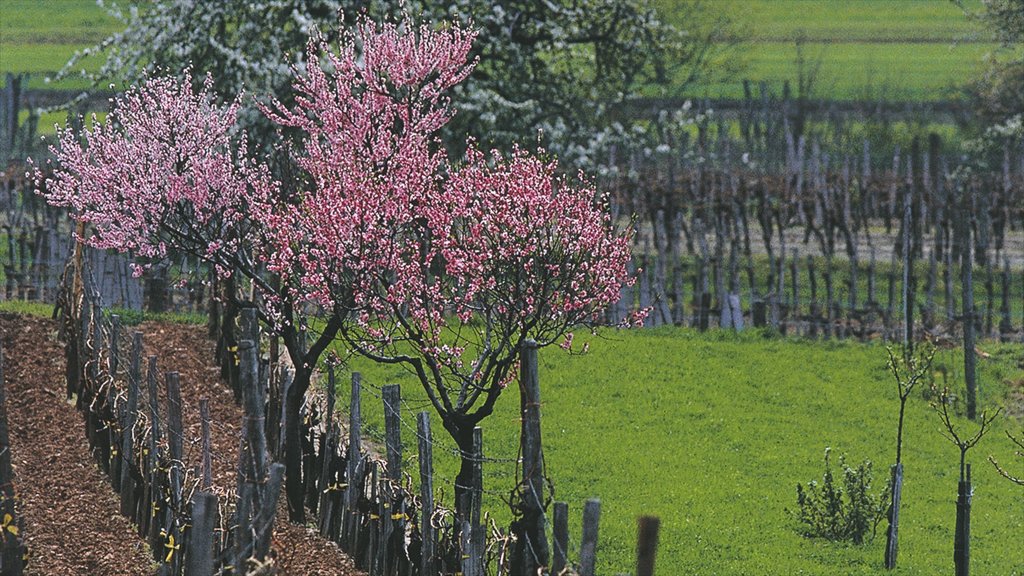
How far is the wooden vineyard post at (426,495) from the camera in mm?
11227

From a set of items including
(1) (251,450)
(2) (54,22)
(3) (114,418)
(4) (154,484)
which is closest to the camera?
(1) (251,450)

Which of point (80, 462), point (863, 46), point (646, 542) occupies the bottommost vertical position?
point (80, 462)

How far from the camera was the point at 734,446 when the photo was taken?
58.3 feet

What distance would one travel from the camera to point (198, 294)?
22703mm

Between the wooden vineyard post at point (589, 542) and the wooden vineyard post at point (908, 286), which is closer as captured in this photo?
the wooden vineyard post at point (589, 542)

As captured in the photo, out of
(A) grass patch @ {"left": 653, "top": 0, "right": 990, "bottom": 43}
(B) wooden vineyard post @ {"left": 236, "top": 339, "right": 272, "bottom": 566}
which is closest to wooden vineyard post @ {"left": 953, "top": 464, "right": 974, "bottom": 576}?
(B) wooden vineyard post @ {"left": 236, "top": 339, "right": 272, "bottom": 566}

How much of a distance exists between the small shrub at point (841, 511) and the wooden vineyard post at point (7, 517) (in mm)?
7378

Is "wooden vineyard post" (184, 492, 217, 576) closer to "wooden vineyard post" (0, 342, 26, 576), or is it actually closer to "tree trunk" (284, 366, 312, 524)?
"wooden vineyard post" (0, 342, 26, 576)

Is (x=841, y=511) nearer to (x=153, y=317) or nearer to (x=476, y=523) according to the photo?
(x=476, y=523)

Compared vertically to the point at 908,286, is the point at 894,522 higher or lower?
lower

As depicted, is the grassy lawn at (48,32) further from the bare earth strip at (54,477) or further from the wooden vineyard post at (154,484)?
the wooden vineyard post at (154,484)

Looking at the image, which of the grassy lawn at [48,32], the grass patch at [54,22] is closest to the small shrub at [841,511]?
the grassy lawn at [48,32]

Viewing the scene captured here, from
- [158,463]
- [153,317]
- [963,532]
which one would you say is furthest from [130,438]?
[153,317]

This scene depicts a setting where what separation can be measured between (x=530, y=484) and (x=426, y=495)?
164 centimetres
